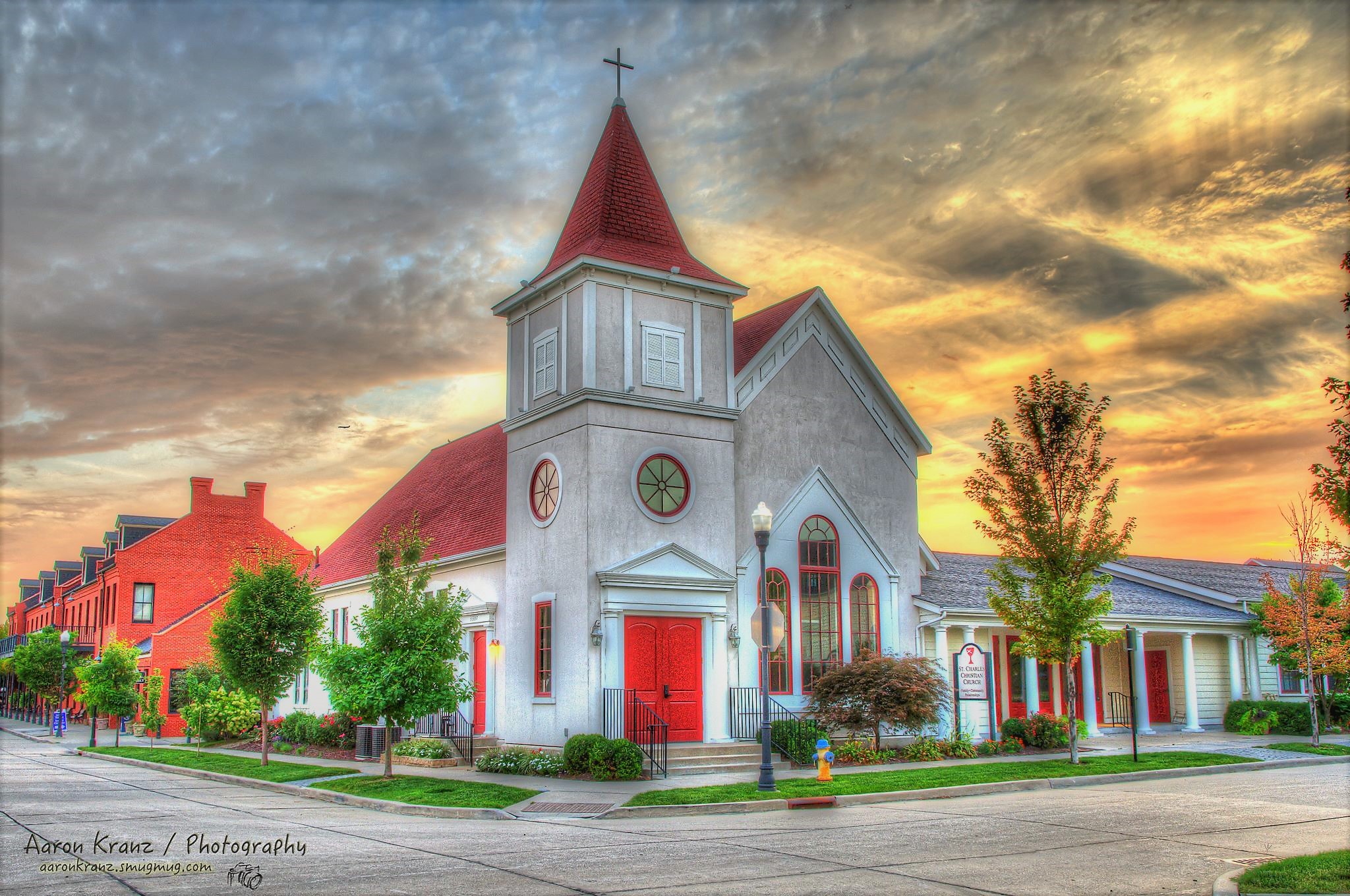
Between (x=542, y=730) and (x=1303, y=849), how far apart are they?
15.1m

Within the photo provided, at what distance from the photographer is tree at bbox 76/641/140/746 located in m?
37.1

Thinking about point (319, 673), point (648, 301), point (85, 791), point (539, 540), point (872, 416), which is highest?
point (648, 301)

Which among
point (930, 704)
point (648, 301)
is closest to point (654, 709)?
point (930, 704)

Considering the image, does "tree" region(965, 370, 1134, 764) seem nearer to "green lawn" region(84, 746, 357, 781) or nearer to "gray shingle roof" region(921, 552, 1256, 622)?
"gray shingle roof" region(921, 552, 1256, 622)

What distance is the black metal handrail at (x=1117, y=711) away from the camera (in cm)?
3341

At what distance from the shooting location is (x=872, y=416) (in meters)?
29.1

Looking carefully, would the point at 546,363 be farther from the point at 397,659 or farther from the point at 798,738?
the point at 798,738

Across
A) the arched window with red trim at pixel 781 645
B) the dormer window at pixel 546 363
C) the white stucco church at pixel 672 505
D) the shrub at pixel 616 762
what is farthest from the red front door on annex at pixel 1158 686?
the dormer window at pixel 546 363

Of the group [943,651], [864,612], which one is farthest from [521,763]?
[943,651]

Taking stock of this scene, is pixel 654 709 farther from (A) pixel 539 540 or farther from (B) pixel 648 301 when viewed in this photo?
(B) pixel 648 301

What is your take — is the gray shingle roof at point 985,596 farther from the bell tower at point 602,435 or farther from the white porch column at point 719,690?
the bell tower at point 602,435

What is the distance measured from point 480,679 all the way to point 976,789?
43.5 ft

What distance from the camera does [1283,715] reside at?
32.2 meters

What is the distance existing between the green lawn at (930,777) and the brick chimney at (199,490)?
46614mm
